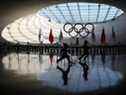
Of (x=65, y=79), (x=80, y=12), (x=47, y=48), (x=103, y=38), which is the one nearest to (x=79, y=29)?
(x=103, y=38)

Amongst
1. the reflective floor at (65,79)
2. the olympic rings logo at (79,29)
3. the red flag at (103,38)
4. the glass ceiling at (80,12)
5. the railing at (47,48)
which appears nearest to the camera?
the reflective floor at (65,79)

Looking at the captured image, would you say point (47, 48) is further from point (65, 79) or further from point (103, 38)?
point (65, 79)

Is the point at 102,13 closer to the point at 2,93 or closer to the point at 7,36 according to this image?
the point at 7,36

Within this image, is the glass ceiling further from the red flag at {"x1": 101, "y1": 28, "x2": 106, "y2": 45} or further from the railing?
the railing

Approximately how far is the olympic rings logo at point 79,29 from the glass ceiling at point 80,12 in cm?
124

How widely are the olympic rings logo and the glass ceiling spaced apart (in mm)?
1241

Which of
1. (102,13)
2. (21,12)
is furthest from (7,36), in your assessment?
(102,13)

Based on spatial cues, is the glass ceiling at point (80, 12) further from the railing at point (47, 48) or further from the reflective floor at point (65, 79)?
the reflective floor at point (65, 79)

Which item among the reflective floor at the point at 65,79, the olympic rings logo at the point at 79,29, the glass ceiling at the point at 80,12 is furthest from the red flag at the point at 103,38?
the reflective floor at the point at 65,79

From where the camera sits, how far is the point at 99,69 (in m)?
14.7

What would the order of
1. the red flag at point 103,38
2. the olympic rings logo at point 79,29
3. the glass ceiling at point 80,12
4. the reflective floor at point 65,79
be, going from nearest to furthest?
1. the reflective floor at point 65,79
2. the red flag at point 103,38
3. the olympic rings logo at point 79,29
4. the glass ceiling at point 80,12

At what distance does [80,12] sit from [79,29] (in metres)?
5.03

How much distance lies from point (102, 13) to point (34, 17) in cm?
637

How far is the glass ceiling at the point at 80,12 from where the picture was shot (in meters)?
34.7
